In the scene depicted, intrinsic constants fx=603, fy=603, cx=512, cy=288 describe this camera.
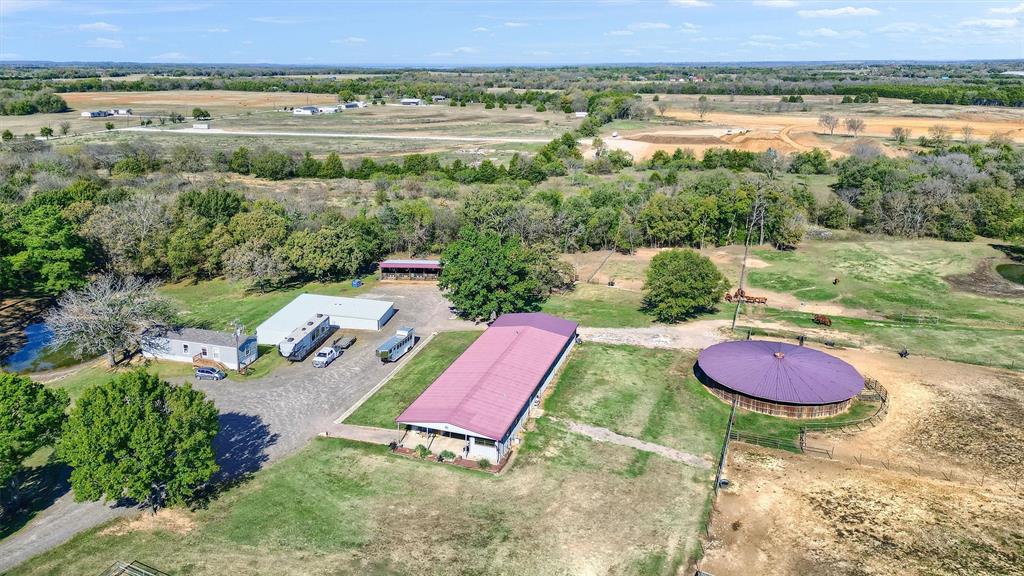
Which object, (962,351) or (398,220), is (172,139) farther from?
(962,351)

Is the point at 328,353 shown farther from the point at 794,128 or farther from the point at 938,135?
the point at 794,128

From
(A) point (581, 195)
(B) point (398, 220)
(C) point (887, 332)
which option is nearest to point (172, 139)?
(B) point (398, 220)

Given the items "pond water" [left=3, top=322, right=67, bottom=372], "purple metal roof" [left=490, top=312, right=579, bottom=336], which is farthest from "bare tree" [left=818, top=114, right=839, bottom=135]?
"pond water" [left=3, top=322, right=67, bottom=372]

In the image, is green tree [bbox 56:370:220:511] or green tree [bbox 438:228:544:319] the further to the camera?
green tree [bbox 438:228:544:319]

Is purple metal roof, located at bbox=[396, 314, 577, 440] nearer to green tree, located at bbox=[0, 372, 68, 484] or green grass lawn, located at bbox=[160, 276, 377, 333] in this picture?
green tree, located at bbox=[0, 372, 68, 484]

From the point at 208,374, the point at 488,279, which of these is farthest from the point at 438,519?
the point at 488,279

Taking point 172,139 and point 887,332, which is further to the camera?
point 172,139
